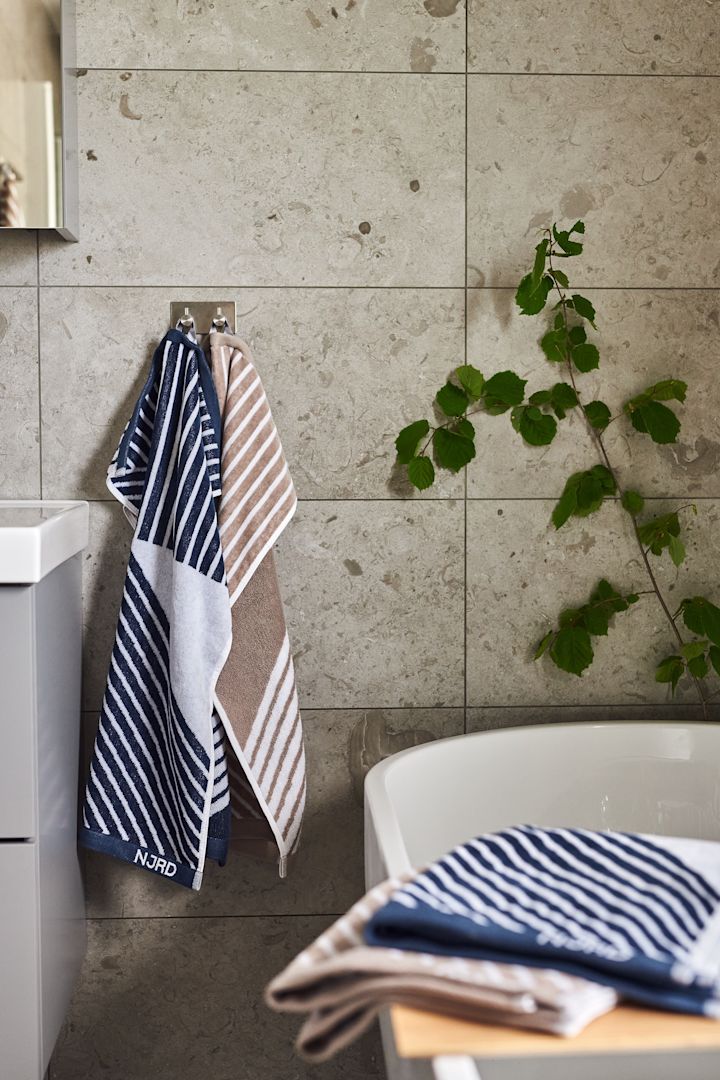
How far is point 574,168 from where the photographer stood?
4.98 ft

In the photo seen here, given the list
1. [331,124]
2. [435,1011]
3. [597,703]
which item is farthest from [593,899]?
[331,124]

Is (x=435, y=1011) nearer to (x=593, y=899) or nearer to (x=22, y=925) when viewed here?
(x=593, y=899)

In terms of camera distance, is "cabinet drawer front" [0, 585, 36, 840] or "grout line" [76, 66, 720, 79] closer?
"cabinet drawer front" [0, 585, 36, 840]

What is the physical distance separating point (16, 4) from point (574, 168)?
0.84 m

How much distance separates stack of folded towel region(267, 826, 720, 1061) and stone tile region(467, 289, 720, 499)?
87cm

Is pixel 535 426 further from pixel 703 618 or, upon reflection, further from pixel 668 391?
pixel 703 618

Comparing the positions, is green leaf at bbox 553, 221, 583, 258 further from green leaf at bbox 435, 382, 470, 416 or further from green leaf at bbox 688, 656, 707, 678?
green leaf at bbox 688, 656, 707, 678

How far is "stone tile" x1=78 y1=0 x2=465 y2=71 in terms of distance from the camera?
1.46 meters

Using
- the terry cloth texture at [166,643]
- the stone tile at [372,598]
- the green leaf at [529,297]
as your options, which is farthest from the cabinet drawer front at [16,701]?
the green leaf at [529,297]

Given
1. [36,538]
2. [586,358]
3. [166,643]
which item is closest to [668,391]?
[586,358]

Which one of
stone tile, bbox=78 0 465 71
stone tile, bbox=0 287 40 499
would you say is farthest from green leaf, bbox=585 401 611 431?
stone tile, bbox=0 287 40 499

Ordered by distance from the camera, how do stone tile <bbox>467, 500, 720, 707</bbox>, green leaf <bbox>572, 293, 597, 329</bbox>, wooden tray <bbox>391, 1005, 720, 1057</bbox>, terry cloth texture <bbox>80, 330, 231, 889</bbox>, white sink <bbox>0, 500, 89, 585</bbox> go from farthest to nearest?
stone tile <bbox>467, 500, 720, 707</bbox> → green leaf <bbox>572, 293, 597, 329</bbox> → terry cloth texture <bbox>80, 330, 231, 889</bbox> → white sink <bbox>0, 500, 89, 585</bbox> → wooden tray <bbox>391, 1005, 720, 1057</bbox>

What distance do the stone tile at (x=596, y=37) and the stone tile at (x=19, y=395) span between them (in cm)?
Result: 78

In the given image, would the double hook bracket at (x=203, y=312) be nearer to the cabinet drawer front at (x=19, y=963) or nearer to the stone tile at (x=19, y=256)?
the stone tile at (x=19, y=256)
